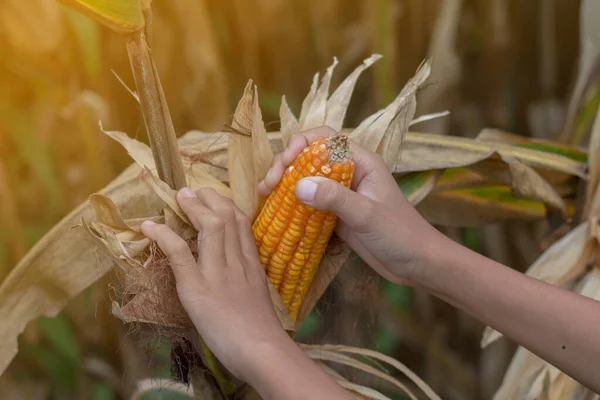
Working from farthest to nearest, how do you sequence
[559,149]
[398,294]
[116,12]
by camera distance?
[398,294]
[559,149]
[116,12]

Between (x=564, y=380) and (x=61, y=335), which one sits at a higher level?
(x=61, y=335)

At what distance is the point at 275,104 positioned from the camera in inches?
31.7

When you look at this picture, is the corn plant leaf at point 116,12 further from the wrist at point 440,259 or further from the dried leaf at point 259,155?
the wrist at point 440,259

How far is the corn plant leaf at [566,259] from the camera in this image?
77cm

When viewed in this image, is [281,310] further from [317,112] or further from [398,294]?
[398,294]

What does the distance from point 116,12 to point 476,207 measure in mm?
567

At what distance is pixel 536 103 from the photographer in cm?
95

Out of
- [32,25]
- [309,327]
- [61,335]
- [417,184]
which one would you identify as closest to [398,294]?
Result: [309,327]

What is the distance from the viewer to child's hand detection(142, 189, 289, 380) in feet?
1.62

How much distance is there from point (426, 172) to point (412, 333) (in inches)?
13.7

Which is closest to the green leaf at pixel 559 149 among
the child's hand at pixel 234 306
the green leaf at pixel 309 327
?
the green leaf at pixel 309 327

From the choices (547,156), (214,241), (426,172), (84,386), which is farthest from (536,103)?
(84,386)

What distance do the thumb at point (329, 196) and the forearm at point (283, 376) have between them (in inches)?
4.7

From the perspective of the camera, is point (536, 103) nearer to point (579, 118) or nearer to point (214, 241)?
point (579, 118)
